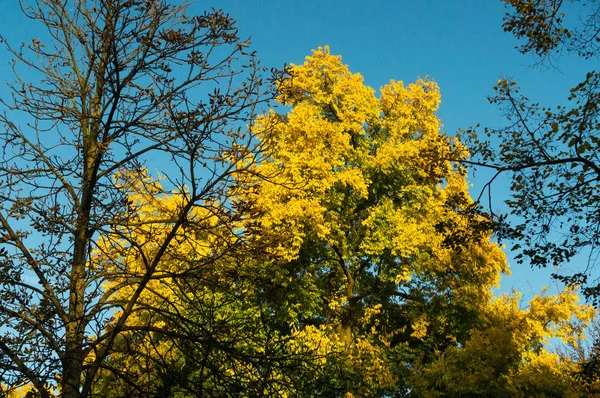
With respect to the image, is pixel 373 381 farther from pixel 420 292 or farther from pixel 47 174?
pixel 47 174

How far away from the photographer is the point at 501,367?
1580 centimetres

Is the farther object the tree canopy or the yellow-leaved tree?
the yellow-leaved tree

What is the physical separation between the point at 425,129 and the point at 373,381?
10.1 m

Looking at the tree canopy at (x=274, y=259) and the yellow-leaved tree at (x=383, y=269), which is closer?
the tree canopy at (x=274, y=259)

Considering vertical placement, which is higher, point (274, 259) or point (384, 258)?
point (384, 258)

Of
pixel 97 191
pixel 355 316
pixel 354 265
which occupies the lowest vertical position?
pixel 97 191

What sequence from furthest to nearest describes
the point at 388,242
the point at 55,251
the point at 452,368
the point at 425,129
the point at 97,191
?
the point at 425,129
the point at 388,242
the point at 452,368
the point at 97,191
the point at 55,251

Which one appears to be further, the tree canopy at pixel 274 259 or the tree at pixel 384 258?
the tree at pixel 384 258

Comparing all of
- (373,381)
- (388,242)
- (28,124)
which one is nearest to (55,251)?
(28,124)

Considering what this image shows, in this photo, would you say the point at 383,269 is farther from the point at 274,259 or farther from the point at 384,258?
the point at 274,259

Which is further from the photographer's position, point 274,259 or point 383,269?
point 383,269

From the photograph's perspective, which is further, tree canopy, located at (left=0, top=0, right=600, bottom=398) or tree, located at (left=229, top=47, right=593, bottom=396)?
tree, located at (left=229, top=47, right=593, bottom=396)

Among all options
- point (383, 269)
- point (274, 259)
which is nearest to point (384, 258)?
point (383, 269)

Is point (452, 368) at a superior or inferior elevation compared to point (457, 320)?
inferior
